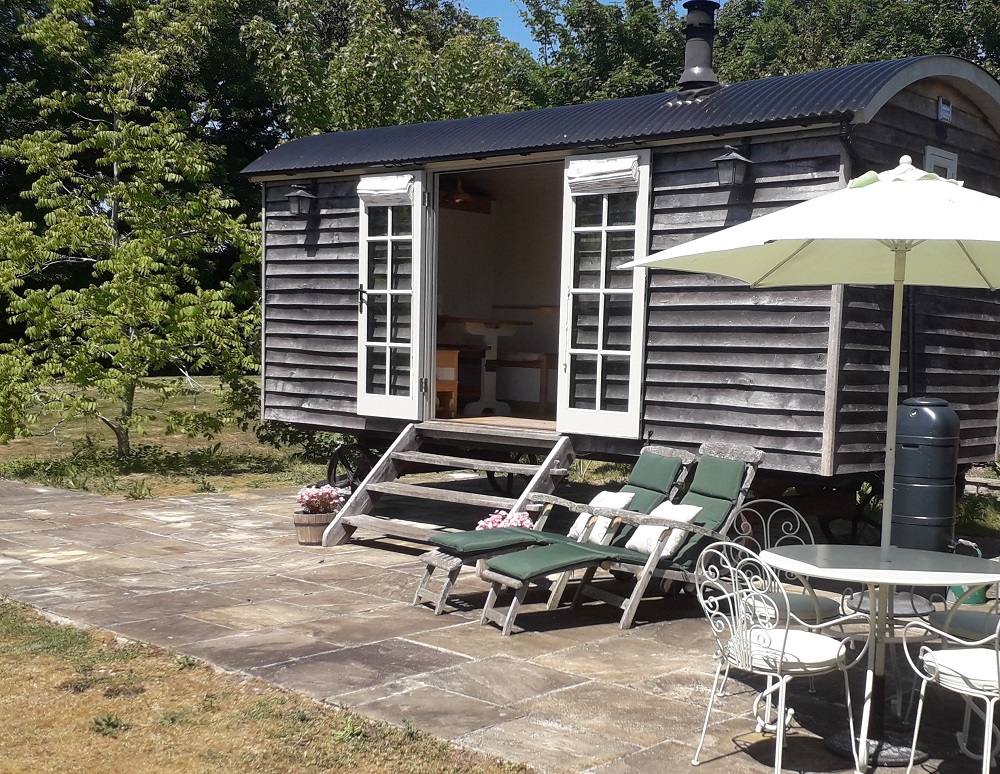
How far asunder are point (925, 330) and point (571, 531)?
2.85 metres

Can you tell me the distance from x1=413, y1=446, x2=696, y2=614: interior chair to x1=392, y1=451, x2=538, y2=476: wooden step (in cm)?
64

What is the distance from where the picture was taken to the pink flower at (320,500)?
26.2ft

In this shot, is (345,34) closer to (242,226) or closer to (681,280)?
(242,226)

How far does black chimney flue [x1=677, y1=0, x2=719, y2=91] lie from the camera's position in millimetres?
7559

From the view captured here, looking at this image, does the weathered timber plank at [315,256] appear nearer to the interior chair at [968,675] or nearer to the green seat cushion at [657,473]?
the green seat cushion at [657,473]

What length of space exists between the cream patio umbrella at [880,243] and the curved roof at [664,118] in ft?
5.69

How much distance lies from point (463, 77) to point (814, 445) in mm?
11098

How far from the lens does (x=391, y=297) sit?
8750mm

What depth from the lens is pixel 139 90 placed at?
43.0 ft

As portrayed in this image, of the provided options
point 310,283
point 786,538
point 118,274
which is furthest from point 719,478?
point 118,274

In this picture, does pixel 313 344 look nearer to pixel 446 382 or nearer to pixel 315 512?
pixel 446 382

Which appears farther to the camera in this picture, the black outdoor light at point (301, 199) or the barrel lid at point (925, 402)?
the black outdoor light at point (301, 199)

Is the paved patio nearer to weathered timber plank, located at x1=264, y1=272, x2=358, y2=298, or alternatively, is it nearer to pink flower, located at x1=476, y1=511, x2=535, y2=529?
pink flower, located at x1=476, y1=511, x2=535, y2=529

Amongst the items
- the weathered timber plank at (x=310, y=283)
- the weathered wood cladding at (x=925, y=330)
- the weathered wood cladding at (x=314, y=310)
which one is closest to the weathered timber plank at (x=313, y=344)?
the weathered wood cladding at (x=314, y=310)
